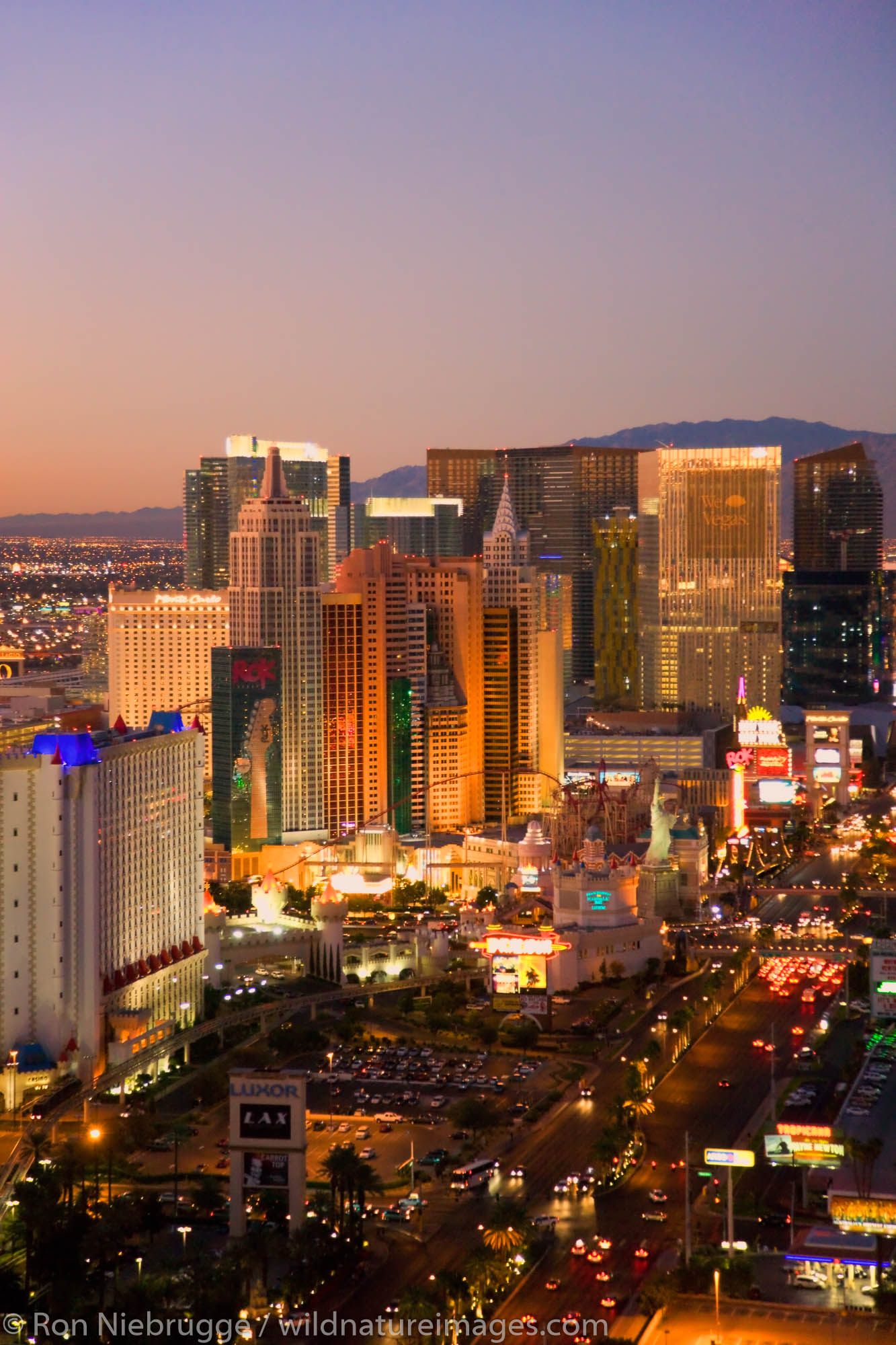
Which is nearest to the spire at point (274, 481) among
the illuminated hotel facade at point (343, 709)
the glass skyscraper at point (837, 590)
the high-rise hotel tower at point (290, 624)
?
the high-rise hotel tower at point (290, 624)

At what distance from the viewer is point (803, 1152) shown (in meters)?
52.2

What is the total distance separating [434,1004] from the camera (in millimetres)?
73625

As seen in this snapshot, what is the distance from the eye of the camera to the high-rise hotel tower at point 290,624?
102 metres

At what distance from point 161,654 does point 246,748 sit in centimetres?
3003

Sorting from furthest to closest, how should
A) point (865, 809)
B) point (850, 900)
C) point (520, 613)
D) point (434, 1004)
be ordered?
point (865, 809)
point (520, 613)
point (850, 900)
point (434, 1004)

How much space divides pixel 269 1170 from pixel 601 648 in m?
122

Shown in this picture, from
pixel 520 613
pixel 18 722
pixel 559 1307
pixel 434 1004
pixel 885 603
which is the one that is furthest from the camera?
pixel 885 603

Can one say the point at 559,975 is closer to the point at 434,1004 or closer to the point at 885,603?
the point at 434,1004

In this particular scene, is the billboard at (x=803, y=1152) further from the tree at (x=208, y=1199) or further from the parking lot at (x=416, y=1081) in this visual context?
the tree at (x=208, y=1199)

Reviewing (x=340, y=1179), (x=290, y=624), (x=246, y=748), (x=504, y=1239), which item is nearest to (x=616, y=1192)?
(x=504, y=1239)

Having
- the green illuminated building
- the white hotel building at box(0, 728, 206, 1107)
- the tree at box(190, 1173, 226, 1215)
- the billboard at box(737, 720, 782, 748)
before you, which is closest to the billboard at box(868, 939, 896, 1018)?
the white hotel building at box(0, 728, 206, 1107)

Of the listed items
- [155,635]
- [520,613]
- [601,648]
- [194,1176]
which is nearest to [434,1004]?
[194,1176]

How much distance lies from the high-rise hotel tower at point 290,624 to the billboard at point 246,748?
3.54 ft

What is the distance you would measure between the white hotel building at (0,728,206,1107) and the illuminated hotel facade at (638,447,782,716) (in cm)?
9286
